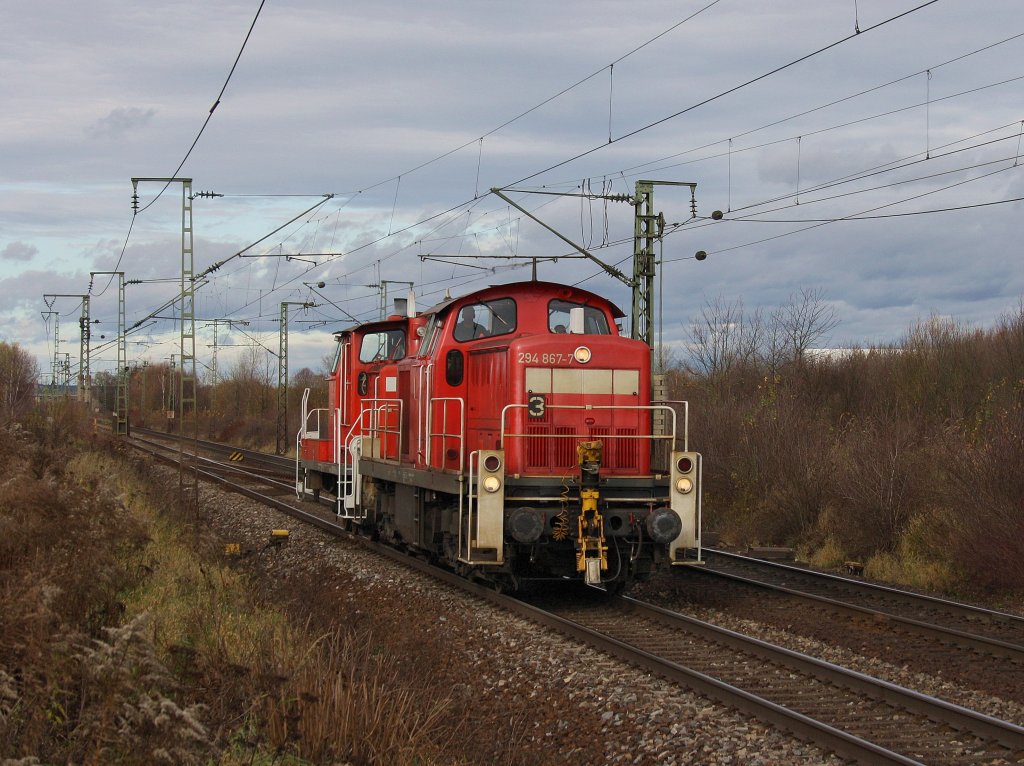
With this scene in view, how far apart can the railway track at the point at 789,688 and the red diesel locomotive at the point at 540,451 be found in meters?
0.61

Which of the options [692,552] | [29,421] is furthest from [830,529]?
[29,421]

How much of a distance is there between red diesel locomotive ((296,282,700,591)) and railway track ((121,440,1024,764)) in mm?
613

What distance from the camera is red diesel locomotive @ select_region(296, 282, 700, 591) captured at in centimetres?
1006

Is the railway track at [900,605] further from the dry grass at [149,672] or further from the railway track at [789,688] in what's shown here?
the dry grass at [149,672]

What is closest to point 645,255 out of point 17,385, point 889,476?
point 889,476

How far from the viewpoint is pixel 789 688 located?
7.56 meters

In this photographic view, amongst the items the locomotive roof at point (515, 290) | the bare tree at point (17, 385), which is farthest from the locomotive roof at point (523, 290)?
the bare tree at point (17, 385)

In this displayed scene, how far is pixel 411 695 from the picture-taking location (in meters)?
6.31

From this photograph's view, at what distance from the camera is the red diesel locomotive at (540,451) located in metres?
10.1

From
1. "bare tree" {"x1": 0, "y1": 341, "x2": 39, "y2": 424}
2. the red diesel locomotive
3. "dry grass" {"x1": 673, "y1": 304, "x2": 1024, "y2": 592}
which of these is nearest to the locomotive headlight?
the red diesel locomotive

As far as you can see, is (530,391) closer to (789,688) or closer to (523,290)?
(523,290)

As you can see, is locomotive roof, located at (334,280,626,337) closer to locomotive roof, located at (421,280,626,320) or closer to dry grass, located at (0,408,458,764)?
locomotive roof, located at (421,280,626,320)

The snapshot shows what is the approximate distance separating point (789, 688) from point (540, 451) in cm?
400

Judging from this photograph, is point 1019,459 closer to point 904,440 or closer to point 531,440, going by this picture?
point 904,440
